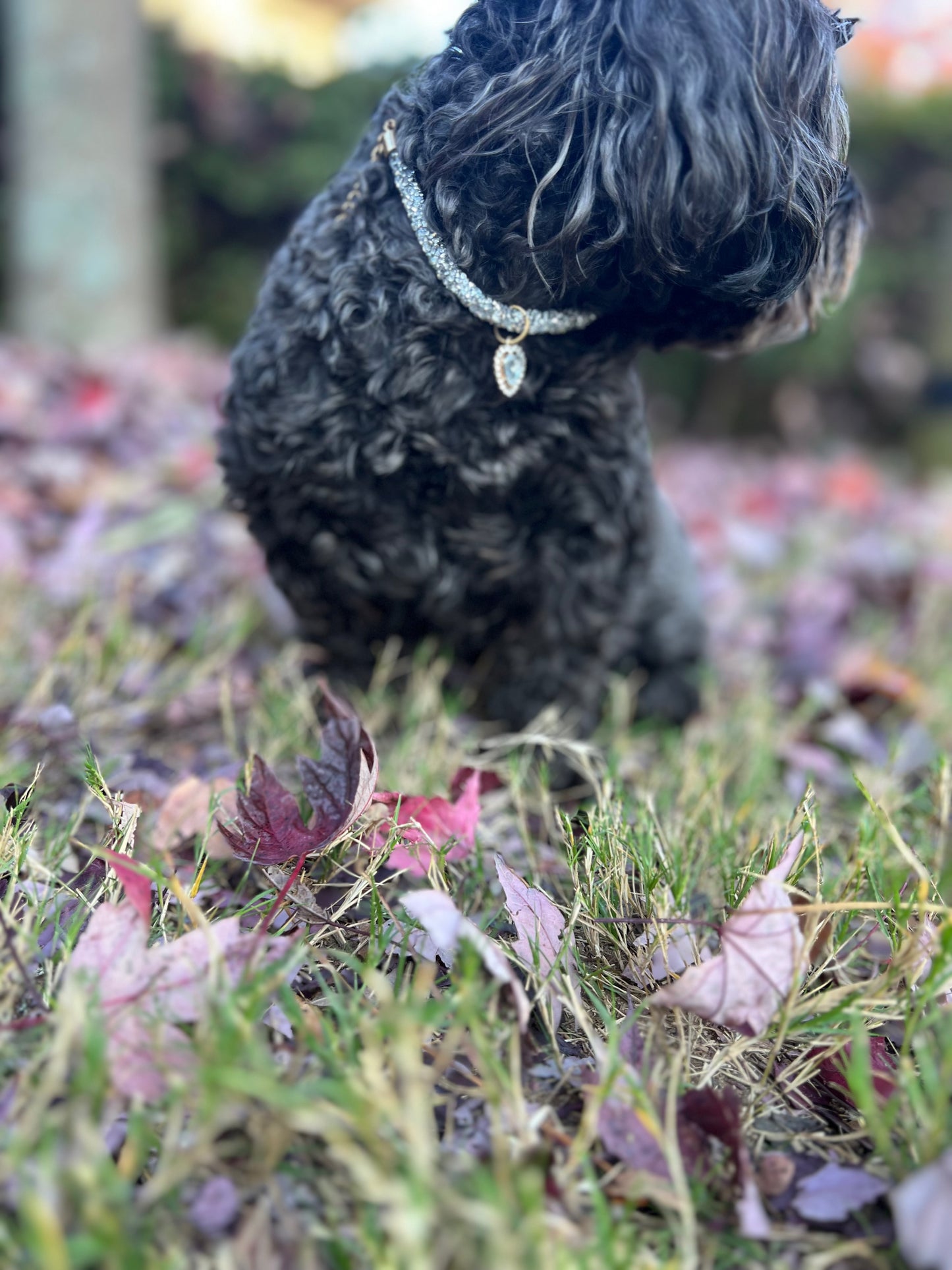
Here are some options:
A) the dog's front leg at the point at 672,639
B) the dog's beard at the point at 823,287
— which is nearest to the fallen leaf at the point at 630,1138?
the dog's beard at the point at 823,287

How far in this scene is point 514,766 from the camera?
1.76 m

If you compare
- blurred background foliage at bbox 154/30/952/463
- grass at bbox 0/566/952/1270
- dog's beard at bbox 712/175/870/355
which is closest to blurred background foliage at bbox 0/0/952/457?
blurred background foliage at bbox 154/30/952/463

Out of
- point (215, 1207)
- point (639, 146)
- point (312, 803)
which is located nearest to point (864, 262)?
point (639, 146)

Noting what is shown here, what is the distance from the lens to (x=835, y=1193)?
39.5 inches

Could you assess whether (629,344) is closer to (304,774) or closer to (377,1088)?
(304,774)

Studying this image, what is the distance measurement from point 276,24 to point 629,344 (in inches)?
442

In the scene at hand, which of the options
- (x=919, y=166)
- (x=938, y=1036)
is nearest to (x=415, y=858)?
(x=938, y=1036)

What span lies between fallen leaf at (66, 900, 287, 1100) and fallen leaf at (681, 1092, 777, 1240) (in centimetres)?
47

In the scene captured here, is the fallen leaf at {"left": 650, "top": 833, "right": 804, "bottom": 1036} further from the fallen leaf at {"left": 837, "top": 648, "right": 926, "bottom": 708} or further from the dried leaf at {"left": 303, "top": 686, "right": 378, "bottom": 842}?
the fallen leaf at {"left": 837, "top": 648, "right": 926, "bottom": 708}

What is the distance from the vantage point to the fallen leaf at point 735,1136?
3.17 ft

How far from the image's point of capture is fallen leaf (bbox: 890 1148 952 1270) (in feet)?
2.90

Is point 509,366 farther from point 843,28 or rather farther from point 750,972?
point 750,972

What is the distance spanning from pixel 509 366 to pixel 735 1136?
3.72 ft

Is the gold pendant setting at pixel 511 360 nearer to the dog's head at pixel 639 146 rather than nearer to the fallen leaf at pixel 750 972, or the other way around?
the dog's head at pixel 639 146
